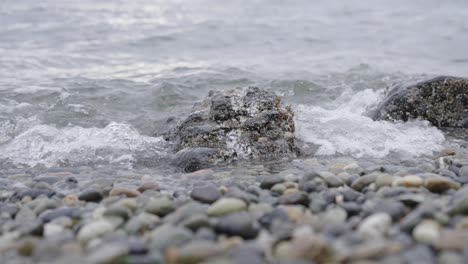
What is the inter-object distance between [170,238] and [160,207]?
73 cm

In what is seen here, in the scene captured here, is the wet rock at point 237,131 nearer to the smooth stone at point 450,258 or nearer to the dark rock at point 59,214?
the dark rock at point 59,214

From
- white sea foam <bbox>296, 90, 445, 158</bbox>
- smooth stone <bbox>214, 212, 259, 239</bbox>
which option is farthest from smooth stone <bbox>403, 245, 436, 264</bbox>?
white sea foam <bbox>296, 90, 445, 158</bbox>

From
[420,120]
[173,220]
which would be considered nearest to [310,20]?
[420,120]

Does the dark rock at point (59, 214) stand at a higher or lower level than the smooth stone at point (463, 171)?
higher

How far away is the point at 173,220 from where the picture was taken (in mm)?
3166

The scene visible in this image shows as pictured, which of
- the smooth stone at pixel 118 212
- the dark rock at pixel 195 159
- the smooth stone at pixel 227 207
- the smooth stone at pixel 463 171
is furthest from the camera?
the dark rock at pixel 195 159

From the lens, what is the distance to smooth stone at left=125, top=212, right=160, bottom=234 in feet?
10.1

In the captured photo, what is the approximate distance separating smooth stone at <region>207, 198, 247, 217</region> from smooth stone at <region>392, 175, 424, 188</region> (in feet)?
4.00

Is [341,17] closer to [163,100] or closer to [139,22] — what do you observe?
[139,22]

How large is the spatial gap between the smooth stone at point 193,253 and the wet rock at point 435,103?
17.3 ft

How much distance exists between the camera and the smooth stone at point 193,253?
2.45 metres

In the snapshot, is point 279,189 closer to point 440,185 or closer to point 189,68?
point 440,185

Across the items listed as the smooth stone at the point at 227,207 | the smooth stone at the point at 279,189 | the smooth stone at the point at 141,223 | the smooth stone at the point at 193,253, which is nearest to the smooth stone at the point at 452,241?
the smooth stone at the point at 193,253

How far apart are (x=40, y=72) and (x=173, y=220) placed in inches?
348
